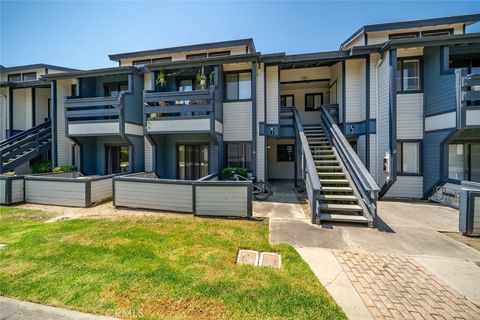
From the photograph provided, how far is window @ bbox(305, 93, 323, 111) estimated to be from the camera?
13.5 metres

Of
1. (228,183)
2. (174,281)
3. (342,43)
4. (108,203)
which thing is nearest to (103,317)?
(174,281)

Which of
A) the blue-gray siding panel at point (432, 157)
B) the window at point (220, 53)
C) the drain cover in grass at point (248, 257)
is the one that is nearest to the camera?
the drain cover in grass at point (248, 257)

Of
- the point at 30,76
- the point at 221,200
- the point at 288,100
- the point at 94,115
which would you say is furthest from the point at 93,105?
the point at 288,100

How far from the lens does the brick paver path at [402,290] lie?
2.69m

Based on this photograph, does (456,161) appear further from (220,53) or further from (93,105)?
(93,105)

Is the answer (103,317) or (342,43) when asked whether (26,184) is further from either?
(342,43)

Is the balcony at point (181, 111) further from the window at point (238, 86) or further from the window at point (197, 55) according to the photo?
the window at point (197, 55)

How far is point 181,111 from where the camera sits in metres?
9.30

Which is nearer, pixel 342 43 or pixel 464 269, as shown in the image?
pixel 464 269

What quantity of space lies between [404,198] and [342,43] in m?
10.7

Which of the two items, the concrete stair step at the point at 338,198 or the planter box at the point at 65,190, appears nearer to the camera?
the concrete stair step at the point at 338,198

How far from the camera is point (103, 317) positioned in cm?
259

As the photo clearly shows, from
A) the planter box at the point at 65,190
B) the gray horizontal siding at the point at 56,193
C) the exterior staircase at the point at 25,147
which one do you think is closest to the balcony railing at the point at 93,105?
the exterior staircase at the point at 25,147

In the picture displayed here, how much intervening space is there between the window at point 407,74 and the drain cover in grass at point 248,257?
9.88 meters
